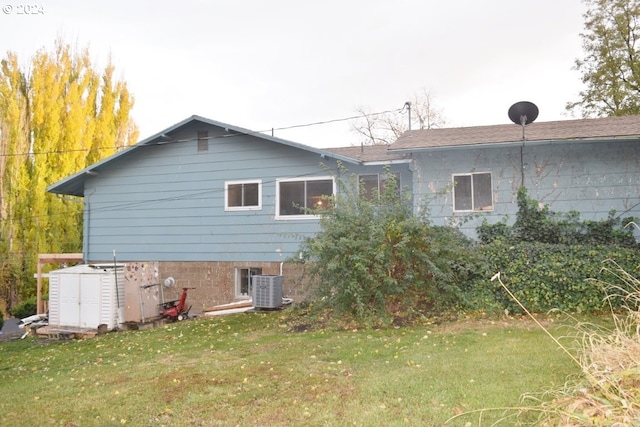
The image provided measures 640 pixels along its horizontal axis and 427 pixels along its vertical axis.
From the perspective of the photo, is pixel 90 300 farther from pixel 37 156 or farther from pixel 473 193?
pixel 37 156

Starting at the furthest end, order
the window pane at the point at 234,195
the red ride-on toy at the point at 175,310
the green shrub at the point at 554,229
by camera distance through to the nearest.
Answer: the window pane at the point at 234,195
the red ride-on toy at the point at 175,310
the green shrub at the point at 554,229

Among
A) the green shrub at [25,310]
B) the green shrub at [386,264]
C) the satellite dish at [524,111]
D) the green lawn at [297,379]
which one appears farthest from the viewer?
the green shrub at [25,310]

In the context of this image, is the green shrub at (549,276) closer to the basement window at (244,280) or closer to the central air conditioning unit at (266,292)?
the central air conditioning unit at (266,292)

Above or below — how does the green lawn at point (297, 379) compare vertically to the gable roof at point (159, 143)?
below

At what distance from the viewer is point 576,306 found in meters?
8.09

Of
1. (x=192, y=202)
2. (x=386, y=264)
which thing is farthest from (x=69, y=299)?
(x=386, y=264)

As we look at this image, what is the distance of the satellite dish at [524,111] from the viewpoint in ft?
37.5

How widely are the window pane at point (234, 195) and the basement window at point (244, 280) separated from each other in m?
1.77

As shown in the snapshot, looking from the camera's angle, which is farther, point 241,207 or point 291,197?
point 241,207

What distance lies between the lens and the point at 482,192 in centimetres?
1104

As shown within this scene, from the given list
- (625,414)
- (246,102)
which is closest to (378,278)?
(625,414)

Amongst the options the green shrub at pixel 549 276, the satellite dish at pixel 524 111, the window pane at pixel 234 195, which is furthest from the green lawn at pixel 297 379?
the satellite dish at pixel 524 111

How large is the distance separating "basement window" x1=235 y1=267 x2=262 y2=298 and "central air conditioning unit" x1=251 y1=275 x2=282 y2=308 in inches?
68.3

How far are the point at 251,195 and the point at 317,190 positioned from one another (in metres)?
1.85
